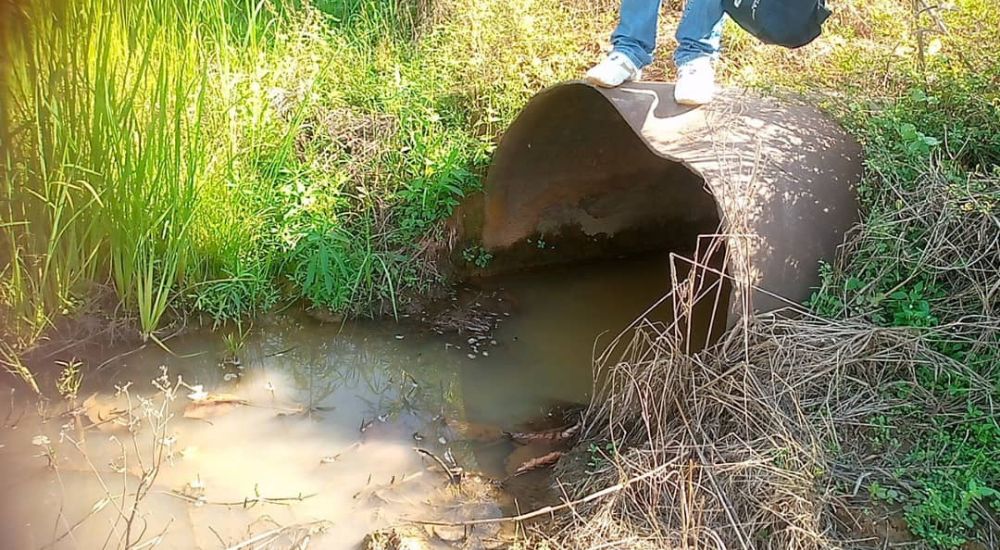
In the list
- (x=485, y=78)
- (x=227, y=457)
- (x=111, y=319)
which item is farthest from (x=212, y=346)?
(x=485, y=78)

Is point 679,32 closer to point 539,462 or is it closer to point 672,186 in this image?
point 672,186

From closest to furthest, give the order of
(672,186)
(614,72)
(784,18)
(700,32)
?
(784,18) < (614,72) < (700,32) < (672,186)

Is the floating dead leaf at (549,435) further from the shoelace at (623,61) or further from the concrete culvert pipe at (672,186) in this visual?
the shoelace at (623,61)

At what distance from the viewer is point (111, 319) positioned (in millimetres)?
3438

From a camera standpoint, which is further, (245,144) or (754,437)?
(245,144)

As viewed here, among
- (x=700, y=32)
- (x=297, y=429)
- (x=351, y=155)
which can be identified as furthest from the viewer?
(x=351, y=155)

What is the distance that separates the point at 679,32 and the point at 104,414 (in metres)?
2.79

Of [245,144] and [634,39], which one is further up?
[634,39]

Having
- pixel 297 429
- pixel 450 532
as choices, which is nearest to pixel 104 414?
pixel 297 429

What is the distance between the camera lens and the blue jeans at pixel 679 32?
11.3ft

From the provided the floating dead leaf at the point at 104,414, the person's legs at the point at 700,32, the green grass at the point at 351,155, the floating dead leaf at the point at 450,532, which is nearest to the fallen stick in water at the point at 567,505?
the floating dead leaf at the point at 450,532

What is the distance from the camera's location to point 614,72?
3332 mm

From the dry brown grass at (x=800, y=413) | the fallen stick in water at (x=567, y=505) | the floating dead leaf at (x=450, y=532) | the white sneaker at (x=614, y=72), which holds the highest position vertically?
the white sneaker at (x=614, y=72)

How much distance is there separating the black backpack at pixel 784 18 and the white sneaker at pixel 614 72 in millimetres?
510
